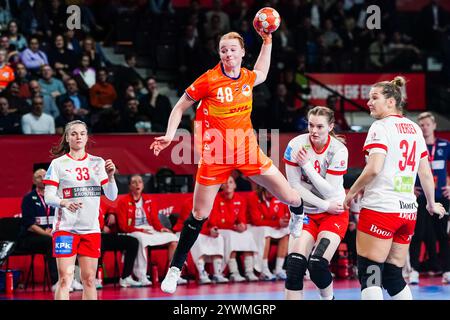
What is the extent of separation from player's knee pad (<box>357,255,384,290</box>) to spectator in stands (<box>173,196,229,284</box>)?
20.6 feet

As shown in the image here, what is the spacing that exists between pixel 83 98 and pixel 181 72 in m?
2.97

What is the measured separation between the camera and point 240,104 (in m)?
9.23

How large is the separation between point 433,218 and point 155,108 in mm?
5494

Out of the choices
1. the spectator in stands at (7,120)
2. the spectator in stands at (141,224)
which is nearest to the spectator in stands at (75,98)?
the spectator in stands at (7,120)

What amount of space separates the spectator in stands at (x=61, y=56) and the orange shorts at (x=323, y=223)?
9186 mm

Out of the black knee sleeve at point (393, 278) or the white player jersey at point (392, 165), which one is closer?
the white player jersey at point (392, 165)

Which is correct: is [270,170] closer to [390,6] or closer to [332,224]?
[332,224]

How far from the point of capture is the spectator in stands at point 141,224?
14.3 metres

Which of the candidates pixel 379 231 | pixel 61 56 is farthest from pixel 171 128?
pixel 61 56

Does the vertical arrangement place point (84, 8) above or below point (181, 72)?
above

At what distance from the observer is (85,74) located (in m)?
17.4

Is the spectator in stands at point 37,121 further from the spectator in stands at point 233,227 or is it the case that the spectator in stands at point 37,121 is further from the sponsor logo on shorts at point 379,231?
A: the sponsor logo on shorts at point 379,231

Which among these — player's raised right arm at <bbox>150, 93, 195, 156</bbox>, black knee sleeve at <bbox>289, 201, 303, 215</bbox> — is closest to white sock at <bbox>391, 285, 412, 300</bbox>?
black knee sleeve at <bbox>289, 201, 303, 215</bbox>
